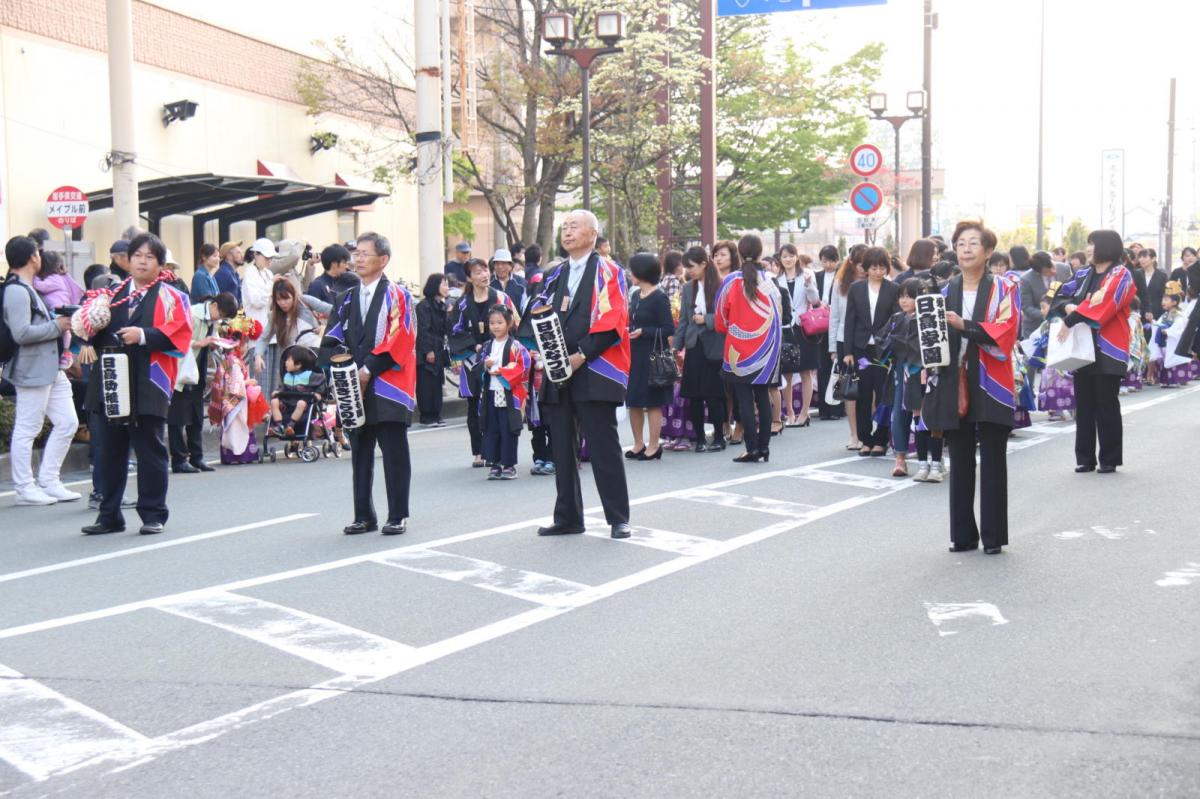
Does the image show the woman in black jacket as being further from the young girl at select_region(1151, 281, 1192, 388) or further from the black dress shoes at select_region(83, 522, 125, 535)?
the young girl at select_region(1151, 281, 1192, 388)

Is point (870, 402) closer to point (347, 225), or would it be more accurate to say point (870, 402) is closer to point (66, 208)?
point (66, 208)

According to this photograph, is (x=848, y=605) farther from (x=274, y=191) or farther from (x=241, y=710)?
(x=274, y=191)

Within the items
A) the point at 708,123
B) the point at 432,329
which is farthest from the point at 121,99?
the point at 708,123

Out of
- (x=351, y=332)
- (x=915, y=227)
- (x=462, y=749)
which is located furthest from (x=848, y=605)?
(x=915, y=227)

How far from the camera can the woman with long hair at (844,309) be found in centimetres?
1360

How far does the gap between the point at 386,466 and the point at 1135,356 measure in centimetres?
1283


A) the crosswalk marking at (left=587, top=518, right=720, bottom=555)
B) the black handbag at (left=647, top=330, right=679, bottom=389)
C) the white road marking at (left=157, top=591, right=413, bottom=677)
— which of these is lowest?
the white road marking at (left=157, top=591, right=413, bottom=677)

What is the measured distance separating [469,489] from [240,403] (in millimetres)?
3222

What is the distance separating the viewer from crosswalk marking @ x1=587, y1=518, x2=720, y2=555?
8844mm

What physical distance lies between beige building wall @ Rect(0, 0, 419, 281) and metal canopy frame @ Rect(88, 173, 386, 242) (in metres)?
0.45

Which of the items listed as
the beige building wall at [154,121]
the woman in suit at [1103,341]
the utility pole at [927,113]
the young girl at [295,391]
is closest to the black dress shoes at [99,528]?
the young girl at [295,391]

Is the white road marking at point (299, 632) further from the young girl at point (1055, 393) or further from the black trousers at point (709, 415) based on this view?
the young girl at point (1055, 393)

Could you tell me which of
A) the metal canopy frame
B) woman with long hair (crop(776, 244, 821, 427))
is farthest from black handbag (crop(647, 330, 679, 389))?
the metal canopy frame

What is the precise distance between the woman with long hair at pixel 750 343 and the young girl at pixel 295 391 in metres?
3.91
